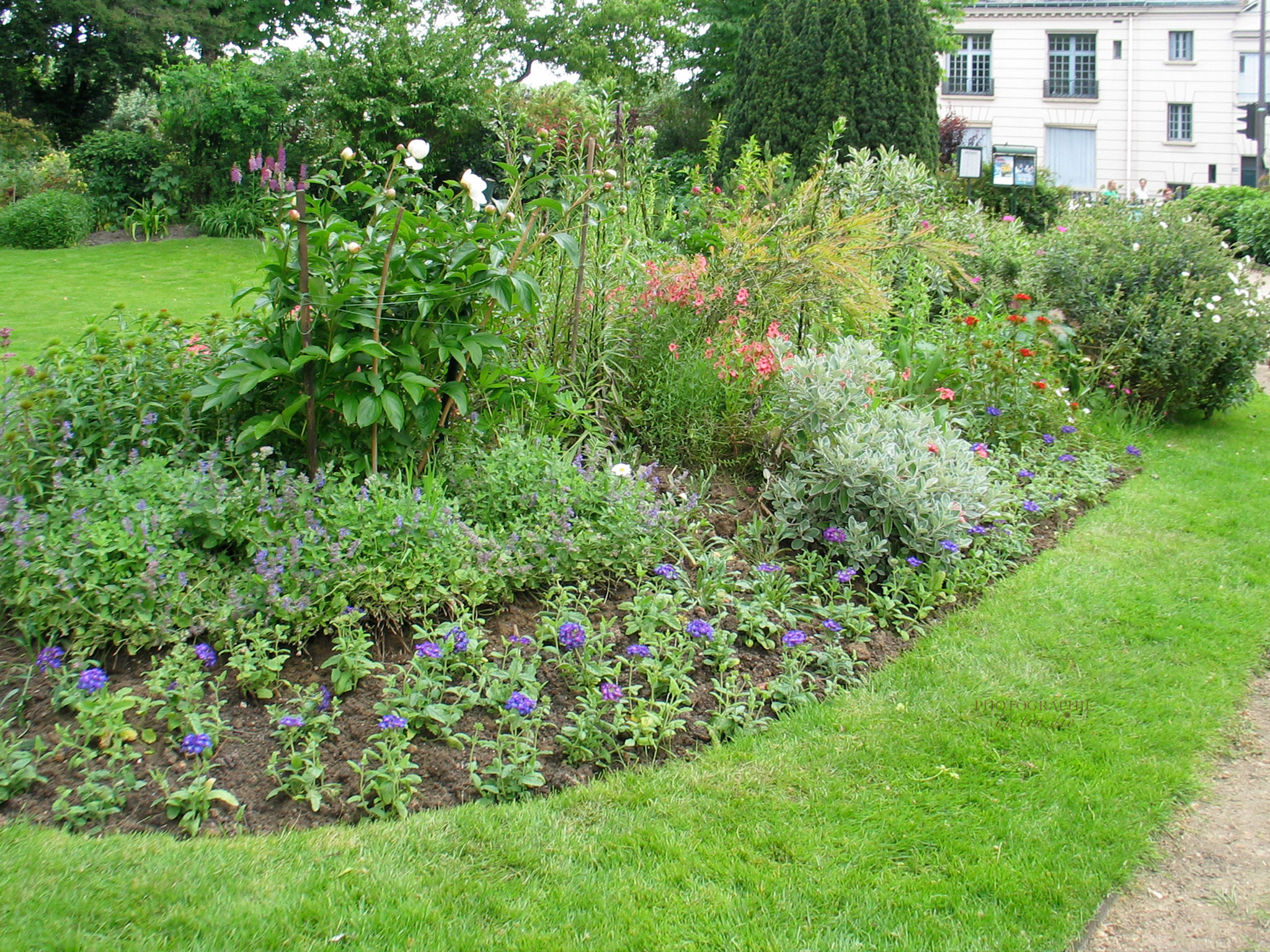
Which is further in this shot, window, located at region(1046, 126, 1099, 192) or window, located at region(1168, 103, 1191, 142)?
window, located at region(1168, 103, 1191, 142)

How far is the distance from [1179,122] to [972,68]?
24.0 feet

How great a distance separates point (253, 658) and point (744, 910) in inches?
60.6

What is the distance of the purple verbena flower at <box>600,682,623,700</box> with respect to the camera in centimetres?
276

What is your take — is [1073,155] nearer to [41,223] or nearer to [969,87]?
[969,87]

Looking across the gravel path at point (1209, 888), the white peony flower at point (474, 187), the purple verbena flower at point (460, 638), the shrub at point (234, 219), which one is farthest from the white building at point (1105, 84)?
the purple verbena flower at point (460, 638)

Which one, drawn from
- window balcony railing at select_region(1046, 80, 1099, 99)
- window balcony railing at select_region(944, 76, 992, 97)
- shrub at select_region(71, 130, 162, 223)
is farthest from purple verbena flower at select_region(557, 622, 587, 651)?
window balcony railing at select_region(1046, 80, 1099, 99)

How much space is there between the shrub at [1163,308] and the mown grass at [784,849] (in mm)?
3694

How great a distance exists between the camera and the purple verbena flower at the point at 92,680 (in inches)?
95.0

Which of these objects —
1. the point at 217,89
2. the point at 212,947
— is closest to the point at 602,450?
the point at 212,947

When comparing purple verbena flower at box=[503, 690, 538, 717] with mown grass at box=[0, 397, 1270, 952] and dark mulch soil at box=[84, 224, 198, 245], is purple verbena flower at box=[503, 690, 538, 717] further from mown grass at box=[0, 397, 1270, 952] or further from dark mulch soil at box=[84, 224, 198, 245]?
dark mulch soil at box=[84, 224, 198, 245]

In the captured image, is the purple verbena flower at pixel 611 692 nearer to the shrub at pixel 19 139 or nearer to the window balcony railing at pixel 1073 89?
the shrub at pixel 19 139

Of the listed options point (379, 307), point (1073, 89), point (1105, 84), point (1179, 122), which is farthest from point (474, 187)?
point (1179, 122)

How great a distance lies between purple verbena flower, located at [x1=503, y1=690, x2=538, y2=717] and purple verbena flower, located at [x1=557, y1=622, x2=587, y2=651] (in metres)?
0.32

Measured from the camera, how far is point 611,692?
2773mm
